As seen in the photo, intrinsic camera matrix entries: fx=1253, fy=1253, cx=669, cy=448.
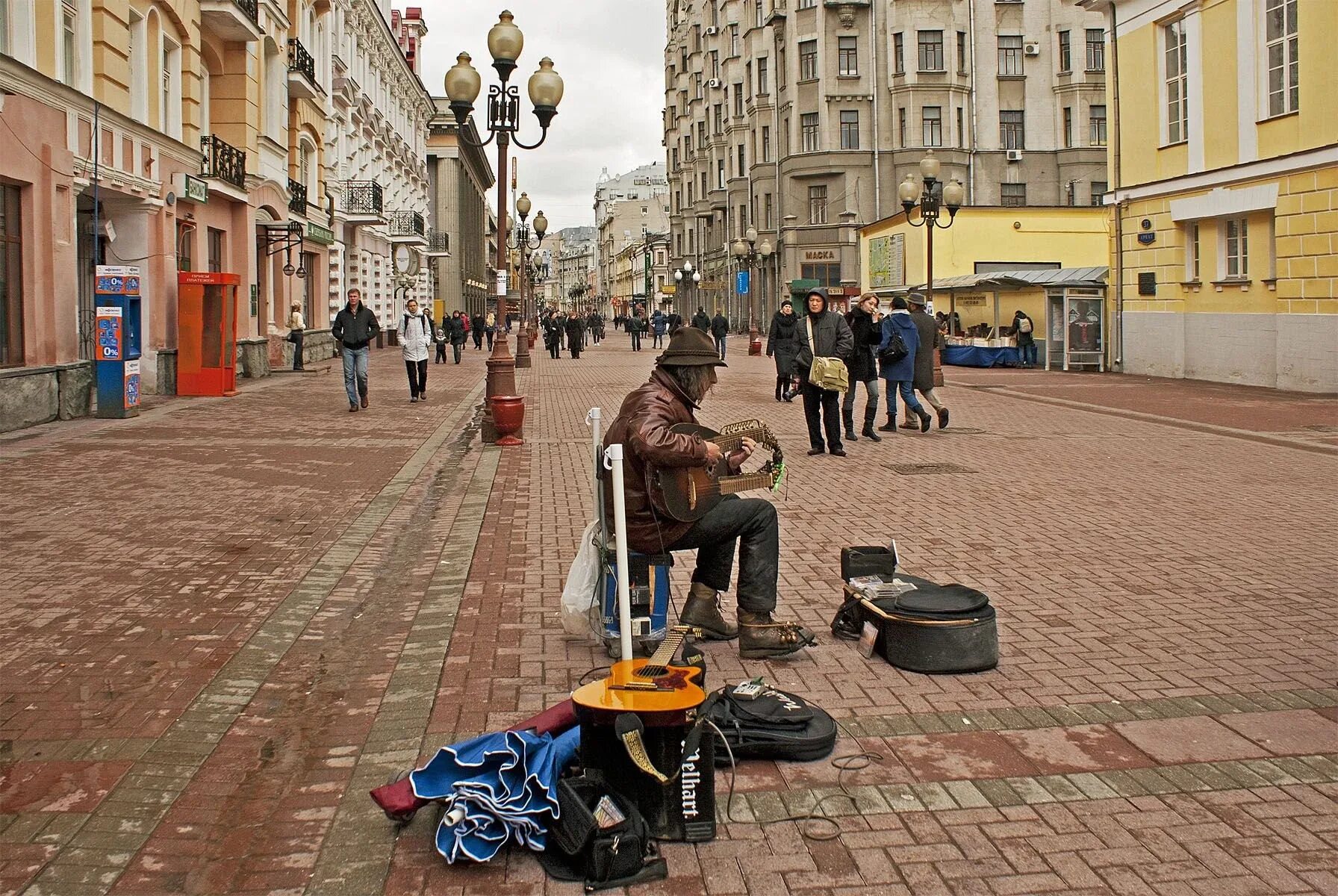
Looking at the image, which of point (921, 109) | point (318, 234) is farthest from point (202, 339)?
point (921, 109)

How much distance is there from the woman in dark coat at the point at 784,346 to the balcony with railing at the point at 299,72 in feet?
48.8

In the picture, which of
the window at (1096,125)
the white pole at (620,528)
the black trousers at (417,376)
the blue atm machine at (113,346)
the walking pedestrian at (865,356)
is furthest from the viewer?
the window at (1096,125)

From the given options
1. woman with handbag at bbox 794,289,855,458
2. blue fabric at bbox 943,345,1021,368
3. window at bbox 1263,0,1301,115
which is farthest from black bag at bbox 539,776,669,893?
blue fabric at bbox 943,345,1021,368

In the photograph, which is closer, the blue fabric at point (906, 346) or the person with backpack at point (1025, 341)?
the blue fabric at point (906, 346)

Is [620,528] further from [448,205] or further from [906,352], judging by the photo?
[448,205]

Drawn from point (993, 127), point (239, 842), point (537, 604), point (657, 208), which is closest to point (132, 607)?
point (537, 604)

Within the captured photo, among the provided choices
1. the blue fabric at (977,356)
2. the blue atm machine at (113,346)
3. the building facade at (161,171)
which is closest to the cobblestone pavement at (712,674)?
the blue atm machine at (113,346)

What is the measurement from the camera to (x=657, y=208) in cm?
15475

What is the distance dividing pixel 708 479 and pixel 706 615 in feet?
2.34

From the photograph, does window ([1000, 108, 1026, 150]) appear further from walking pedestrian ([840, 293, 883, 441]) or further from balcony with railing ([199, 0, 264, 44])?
walking pedestrian ([840, 293, 883, 441])

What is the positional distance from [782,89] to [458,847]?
2277 inches

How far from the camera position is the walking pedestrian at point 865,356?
14539 millimetres

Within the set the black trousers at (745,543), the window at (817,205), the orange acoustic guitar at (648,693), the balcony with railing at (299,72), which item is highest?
the window at (817,205)

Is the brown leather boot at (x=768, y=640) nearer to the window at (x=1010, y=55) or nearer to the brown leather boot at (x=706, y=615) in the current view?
the brown leather boot at (x=706, y=615)
